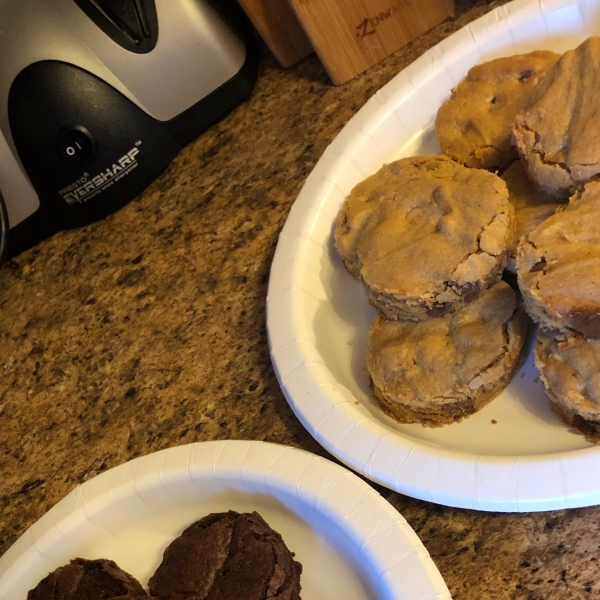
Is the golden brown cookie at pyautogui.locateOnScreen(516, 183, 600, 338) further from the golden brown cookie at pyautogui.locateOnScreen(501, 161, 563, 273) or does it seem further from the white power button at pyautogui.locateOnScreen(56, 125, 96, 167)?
the white power button at pyautogui.locateOnScreen(56, 125, 96, 167)

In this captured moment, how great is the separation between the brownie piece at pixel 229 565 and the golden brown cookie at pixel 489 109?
1.99 ft

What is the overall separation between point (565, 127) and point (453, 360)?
0.32 metres

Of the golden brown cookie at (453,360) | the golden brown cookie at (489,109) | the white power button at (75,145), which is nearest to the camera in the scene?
the golden brown cookie at (453,360)

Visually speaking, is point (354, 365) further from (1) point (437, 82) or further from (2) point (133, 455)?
(1) point (437, 82)

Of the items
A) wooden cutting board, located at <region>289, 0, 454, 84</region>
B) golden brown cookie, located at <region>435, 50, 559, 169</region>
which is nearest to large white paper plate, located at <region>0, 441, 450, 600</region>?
golden brown cookie, located at <region>435, 50, 559, 169</region>

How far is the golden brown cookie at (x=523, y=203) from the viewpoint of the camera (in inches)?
30.3

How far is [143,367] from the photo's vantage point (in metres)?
1.03

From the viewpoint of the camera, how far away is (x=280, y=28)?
3.93ft

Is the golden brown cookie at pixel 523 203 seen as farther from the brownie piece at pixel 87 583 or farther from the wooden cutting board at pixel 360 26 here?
the brownie piece at pixel 87 583

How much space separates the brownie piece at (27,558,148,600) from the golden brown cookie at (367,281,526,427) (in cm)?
42

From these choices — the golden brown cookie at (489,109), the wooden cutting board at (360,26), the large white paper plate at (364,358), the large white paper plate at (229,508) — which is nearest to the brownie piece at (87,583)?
the large white paper plate at (229,508)

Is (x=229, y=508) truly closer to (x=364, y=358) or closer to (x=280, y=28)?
(x=364, y=358)

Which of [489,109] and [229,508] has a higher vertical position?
[489,109]

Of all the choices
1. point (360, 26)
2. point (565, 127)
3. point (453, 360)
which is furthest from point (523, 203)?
point (360, 26)
